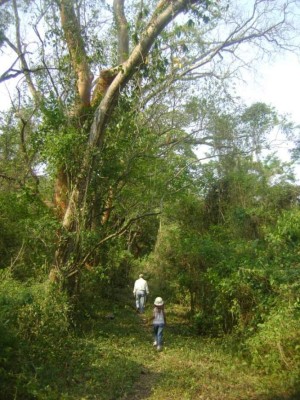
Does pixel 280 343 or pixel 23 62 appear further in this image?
pixel 23 62

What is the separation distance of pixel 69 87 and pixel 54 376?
7369 millimetres

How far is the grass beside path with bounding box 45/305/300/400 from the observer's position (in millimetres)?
6848

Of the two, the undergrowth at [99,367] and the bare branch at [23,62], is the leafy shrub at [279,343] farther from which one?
the bare branch at [23,62]

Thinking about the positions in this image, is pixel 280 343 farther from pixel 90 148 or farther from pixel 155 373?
pixel 90 148

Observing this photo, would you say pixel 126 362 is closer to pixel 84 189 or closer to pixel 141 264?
pixel 84 189

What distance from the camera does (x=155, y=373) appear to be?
26.2 feet

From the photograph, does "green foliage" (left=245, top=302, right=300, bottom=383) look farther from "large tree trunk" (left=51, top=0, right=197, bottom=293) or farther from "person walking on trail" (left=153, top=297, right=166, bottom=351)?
"large tree trunk" (left=51, top=0, right=197, bottom=293)

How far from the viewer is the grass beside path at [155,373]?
22.5 ft

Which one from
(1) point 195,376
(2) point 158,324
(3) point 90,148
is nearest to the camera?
(1) point 195,376

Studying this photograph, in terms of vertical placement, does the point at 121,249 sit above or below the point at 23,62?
below

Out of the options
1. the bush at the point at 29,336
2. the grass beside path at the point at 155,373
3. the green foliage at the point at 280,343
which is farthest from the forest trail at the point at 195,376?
the bush at the point at 29,336

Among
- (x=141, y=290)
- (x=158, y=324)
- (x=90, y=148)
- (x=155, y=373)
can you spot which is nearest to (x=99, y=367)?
(x=155, y=373)

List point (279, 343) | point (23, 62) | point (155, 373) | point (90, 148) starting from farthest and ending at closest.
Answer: point (23, 62) < point (90, 148) < point (155, 373) < point (279, 343)

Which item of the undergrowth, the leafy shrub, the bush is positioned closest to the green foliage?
the leafy shrub
